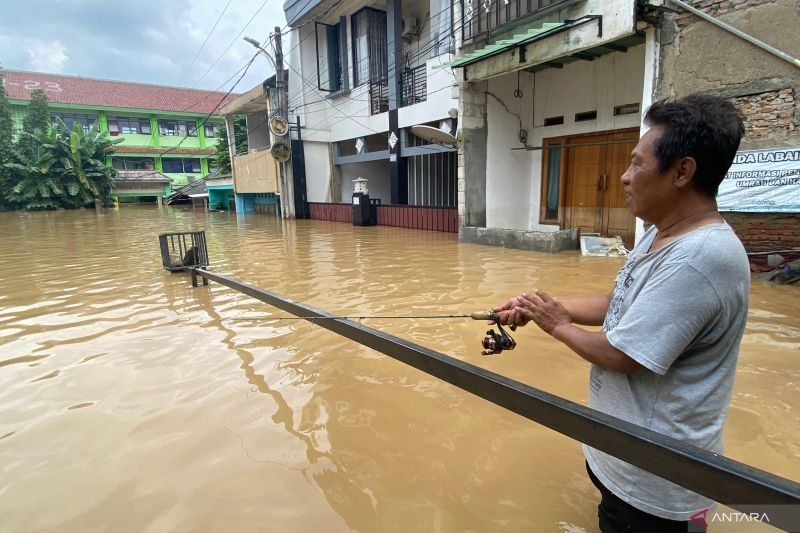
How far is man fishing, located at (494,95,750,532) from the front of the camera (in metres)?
1.16

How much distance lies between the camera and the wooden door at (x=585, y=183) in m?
10.2

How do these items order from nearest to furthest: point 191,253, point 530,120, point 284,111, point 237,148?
point 191,253, point 530,120, point 284,111, point 237,148

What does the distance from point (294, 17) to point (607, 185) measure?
15583 millimetres

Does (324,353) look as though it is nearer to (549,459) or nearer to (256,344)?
(256,344)

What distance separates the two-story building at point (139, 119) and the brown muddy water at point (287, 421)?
3195 cm

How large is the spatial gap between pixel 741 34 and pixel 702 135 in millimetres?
7146

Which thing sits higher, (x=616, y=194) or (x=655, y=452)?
(x=616, y=194)

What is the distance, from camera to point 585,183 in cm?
1047

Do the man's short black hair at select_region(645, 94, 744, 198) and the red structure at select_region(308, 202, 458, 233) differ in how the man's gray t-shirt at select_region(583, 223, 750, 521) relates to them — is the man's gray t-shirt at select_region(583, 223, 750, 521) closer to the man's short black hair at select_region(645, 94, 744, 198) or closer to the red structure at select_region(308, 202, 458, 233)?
the man's short black hair at select_region(645, 94, 744, 198)

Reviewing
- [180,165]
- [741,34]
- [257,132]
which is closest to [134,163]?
[180,165]

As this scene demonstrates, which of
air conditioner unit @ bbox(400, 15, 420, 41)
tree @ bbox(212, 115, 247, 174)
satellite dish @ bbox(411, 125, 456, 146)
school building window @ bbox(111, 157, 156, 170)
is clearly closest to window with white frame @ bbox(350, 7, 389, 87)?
air conditioner unit @ bbox(400, 15, 420, 41)

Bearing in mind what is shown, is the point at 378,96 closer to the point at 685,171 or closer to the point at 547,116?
the point at 547,116

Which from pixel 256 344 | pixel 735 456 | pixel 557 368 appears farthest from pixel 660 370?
pixel 256 344

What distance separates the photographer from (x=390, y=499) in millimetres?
2238
